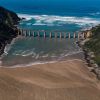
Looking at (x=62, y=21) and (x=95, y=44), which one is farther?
(x=62, y=21)

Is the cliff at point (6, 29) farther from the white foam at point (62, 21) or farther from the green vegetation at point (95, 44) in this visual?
the green vegetation at point (95, 44)

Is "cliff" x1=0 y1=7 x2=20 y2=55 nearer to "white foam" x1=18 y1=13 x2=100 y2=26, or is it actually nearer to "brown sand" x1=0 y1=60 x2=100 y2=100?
"white foam" x1=18 y1=13 x2=100 y2=26

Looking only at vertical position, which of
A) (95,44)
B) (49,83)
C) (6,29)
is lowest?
(49,83)

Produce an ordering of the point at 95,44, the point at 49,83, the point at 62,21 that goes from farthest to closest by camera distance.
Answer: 1. the point at 62,21
2. the point at 95,44
3. the point at 49,83

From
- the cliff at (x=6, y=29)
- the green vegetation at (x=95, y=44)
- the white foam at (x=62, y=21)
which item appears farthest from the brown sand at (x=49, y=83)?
the white foam at (x=62, y=21)

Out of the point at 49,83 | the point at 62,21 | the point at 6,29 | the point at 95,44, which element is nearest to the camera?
the point at 49,83

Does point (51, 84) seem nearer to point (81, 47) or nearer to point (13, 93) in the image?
point (13, 93)

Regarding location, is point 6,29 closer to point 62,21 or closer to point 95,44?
point 95,44

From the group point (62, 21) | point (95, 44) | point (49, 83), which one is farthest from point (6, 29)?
point (49, 83)
